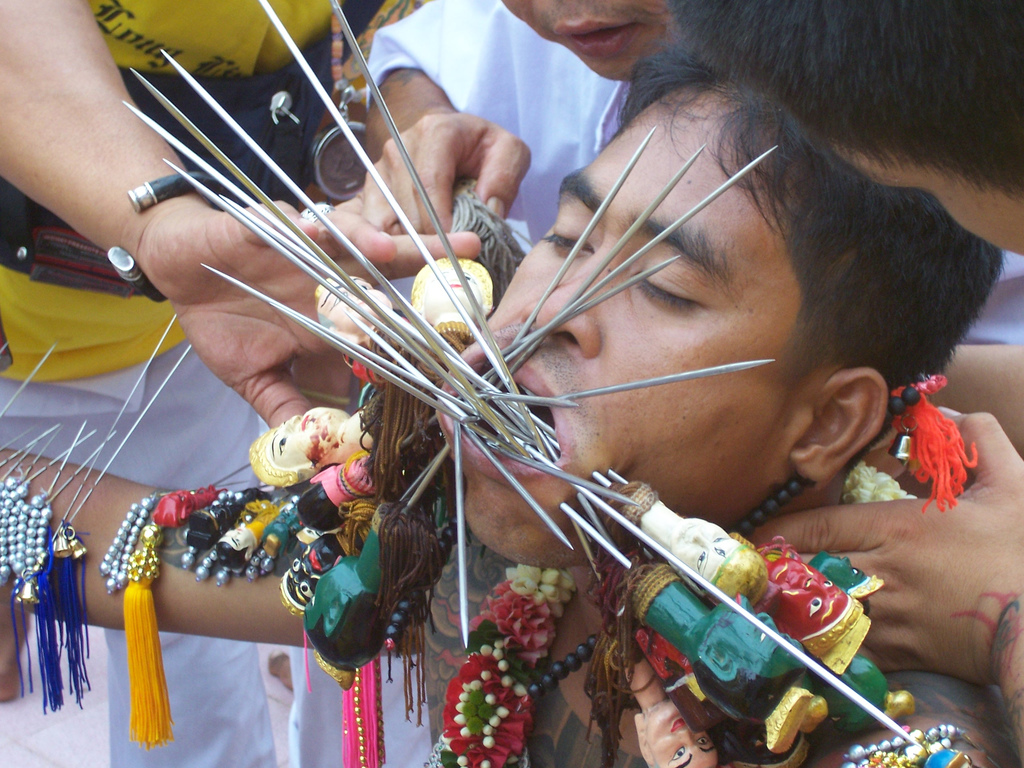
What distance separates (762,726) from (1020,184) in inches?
25.1

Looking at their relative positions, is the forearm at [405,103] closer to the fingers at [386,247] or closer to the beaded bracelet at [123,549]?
the fingers at [386,247]

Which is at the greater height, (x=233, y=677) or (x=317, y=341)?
(x=317, y=341)

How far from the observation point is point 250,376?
1573 mm

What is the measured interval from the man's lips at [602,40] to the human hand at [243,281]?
0.50 meters

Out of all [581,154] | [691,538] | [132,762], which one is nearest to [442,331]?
[691,538]

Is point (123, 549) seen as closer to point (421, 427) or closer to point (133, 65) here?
point (421, 427)

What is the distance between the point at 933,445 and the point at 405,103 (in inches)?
59.6

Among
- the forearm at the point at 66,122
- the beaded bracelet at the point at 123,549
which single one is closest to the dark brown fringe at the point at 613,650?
the beaded bracelet at the point at 123,549

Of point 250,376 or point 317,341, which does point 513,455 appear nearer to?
point 317,341

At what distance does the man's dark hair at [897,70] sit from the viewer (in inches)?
24.4

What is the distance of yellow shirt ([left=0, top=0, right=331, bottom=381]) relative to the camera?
1.75 metres

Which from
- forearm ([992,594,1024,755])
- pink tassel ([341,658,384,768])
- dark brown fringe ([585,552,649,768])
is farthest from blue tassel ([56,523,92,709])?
forearm ([992,594,1024,755])

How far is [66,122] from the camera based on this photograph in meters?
1.52

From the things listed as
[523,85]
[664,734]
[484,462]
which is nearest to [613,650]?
[664,734]
